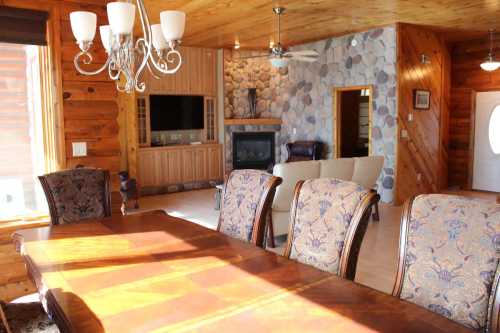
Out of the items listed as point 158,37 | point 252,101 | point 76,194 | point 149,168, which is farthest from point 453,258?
point 252,101

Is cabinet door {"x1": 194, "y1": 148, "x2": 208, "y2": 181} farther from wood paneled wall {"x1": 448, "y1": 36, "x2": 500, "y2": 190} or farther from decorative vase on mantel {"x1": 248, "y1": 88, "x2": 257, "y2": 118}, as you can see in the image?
wood paneled wall {"x1": 448, "y1": 36, "x2": 500, "y2": 190}

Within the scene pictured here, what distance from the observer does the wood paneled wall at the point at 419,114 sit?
23.5 feet

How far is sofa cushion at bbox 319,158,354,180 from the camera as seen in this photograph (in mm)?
5105

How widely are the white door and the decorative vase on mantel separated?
4.35 meters

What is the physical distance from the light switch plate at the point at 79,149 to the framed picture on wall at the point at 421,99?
17.8ft

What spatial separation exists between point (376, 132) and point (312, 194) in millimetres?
5371

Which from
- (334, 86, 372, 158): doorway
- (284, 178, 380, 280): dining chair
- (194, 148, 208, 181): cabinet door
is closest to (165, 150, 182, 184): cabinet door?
(194, 148, 208, 181): cabinet door

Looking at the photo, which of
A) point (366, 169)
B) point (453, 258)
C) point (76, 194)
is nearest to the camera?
point (453, 258)

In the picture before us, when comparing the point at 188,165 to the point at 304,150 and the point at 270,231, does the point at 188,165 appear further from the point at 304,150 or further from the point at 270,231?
the point at 270,231

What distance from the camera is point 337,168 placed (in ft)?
17.3

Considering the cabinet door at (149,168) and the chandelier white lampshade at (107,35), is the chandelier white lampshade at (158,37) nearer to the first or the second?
the chandelier white lampshade at (107,35)

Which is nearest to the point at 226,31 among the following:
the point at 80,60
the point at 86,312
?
the point at 80,60

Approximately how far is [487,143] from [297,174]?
213 inches

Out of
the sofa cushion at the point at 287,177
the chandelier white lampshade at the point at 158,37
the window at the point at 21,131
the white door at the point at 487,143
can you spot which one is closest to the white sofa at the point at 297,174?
the sofa cushion at the point at 287,177
